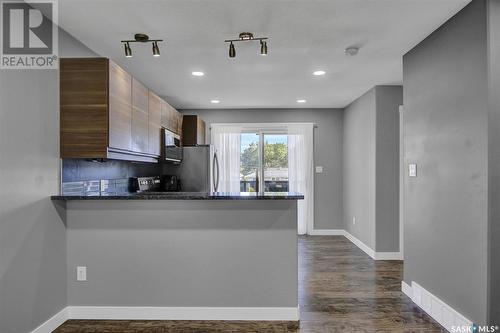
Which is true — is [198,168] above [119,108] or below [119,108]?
below

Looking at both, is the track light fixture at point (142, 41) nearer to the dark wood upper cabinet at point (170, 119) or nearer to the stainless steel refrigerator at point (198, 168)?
the dark wood upper cabinet at point (170, 119)

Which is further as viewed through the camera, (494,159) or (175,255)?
(175,255)

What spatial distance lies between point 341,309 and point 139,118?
2.72 metres

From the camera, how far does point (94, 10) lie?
7.52ft

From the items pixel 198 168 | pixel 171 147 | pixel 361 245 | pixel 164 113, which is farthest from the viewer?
pixel 361 245

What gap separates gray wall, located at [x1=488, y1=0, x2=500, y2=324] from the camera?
199 cm

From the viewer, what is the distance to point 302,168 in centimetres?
605

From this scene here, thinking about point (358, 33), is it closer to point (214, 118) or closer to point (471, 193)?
point (471, 193)

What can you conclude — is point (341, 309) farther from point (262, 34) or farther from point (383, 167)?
point (262, 34)

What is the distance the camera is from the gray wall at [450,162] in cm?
209

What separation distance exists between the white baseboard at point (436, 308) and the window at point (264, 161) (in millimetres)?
3279

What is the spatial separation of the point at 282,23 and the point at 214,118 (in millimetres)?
3681

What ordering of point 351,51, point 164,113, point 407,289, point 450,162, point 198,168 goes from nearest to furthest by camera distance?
point 450,162, point 351,51, point 407,289, point 164,113, point 198,168

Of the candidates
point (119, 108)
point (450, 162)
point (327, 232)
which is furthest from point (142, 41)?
point (327, 232)
